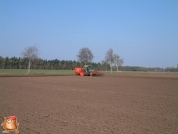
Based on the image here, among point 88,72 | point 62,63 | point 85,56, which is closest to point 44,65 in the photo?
point 62,63

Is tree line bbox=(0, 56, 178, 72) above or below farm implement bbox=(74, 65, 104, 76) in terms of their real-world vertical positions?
above

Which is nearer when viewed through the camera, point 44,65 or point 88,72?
point 88,72

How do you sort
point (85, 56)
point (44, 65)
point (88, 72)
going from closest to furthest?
point (88, 72), point (85, 56), point (44, 65)

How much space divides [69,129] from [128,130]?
1.84 metres

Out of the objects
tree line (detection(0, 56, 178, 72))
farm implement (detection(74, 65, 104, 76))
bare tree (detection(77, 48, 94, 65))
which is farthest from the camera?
tree line (detection(0, 56, 178, 72))

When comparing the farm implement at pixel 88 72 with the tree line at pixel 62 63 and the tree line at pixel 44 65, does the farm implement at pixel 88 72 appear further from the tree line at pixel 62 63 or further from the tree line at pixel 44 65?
the tree line at pixel 44 65

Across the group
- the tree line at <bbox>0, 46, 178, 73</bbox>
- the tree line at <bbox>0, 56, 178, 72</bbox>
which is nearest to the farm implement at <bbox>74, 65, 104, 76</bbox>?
the tree line at <bbox>0, 46, 178, 73</bbox>

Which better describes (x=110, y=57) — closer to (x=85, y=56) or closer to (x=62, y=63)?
(x=85, y=56)

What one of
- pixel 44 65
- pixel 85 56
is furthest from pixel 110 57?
pixel 44 65

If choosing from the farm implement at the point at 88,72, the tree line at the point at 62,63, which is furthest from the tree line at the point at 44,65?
the farm implement at the point at 88,72

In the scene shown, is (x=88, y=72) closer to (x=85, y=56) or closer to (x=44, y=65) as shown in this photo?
(x=85, y=56)

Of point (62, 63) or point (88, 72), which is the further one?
point (62, 63)

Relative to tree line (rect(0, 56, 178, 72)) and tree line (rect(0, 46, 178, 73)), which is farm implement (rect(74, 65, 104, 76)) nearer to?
tree line (rect(0, 46, 178, 73))

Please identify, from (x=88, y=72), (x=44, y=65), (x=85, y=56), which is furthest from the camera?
(x=44, y=65)
